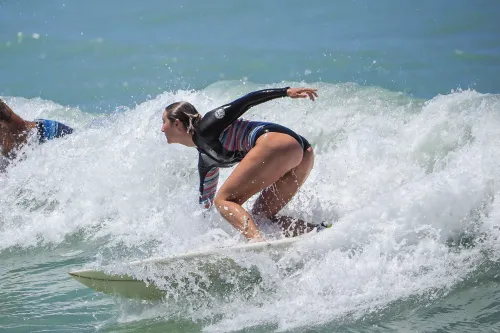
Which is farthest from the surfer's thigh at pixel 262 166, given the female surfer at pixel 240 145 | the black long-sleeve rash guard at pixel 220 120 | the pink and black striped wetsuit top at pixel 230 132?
the black long-sleeve rash guard at pixel 220 120

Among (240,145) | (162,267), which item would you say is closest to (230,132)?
(240,145)

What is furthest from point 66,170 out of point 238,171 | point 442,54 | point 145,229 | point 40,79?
point 40,79

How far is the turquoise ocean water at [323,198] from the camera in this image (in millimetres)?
4477

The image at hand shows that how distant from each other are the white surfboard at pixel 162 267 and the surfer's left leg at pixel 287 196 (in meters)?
0.43

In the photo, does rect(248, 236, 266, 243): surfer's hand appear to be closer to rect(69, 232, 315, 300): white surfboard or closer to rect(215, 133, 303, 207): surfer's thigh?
rect(69, 232, 315, 300): white surfboard

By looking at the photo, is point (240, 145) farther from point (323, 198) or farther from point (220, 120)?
point (323, 198)

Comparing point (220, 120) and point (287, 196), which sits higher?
point (220, 120)

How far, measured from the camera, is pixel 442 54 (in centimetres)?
1430

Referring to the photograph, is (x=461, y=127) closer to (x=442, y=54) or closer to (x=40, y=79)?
(x=442, y=54)

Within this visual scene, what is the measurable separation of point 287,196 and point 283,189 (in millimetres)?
66

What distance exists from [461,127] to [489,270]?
279 centimetres

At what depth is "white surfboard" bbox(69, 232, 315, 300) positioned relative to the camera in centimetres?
486

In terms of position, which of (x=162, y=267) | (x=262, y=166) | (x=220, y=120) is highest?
(x=220, y=120)

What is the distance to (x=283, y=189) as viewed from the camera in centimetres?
540
